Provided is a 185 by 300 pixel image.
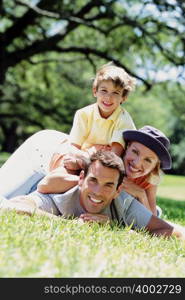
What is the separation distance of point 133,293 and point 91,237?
107 cm

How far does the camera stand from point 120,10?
17484 millimetres

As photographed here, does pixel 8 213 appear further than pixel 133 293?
Yes

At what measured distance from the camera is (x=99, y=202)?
173 inches

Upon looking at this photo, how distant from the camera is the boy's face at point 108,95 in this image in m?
5.02

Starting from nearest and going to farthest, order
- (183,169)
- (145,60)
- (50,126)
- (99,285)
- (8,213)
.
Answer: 1. (99,285)
2. (8,213)
3. (145,60)
4. (50,126)
5. (183,169)

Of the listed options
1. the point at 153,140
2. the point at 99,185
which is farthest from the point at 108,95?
the point at 99,185

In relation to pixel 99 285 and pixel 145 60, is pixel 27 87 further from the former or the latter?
pixel 99 285

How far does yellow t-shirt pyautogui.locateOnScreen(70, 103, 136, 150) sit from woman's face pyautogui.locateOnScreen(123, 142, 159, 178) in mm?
346

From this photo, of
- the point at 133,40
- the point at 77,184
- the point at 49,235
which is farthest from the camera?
the point at 133,40

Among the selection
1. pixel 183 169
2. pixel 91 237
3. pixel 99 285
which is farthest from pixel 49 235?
pixel 183 169

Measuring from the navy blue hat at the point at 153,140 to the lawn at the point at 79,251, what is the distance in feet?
2.77

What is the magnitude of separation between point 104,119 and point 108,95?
25 cm

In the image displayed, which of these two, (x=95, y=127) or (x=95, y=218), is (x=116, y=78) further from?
(x=95, y=218)

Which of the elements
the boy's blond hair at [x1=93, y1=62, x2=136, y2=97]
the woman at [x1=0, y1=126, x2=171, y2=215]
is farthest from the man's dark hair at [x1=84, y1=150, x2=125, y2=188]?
the boy's blond hair at [x1=93, y1=62, x2=136, y2=97]
